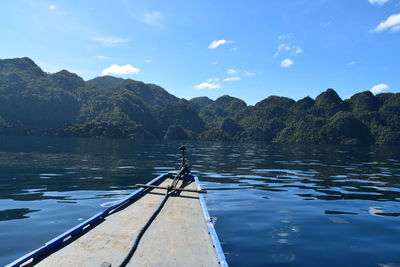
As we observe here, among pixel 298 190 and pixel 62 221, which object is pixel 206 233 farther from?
pixel 298 190

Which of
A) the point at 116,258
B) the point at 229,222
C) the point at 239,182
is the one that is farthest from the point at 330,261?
the point at 239,182

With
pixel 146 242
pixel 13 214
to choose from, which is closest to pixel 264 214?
pixel 146 242

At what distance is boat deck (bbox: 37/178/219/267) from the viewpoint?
608cm

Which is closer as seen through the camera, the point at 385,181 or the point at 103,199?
the point at 103,199

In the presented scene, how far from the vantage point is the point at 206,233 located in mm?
7961

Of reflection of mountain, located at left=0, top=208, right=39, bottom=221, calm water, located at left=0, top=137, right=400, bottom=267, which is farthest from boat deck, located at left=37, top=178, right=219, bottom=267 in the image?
reflection of mountain, located at left=0, top=208, right=39, bottom=221

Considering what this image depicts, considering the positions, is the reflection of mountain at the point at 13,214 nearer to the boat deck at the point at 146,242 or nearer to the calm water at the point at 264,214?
the calm water at the point at 264,214

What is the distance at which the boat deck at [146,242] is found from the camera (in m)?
6.08

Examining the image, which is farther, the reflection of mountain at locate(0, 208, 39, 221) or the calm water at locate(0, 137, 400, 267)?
the reflection of mountain at locate(0, 208, 39, 221)

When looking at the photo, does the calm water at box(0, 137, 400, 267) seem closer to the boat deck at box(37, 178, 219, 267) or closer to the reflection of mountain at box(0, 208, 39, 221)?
the reflection of mountain at box(0, 208, 39, 221)

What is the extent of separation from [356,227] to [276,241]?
13.7 feet

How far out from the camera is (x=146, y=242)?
7082mm

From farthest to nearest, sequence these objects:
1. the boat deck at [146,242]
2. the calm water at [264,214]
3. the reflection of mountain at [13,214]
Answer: the reflection of mountain at [13,214] < the calm water at [264,214] < the boat deck at [146,242]

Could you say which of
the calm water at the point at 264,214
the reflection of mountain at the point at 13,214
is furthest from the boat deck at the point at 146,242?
the reflection of mountain at the point at 13,214
